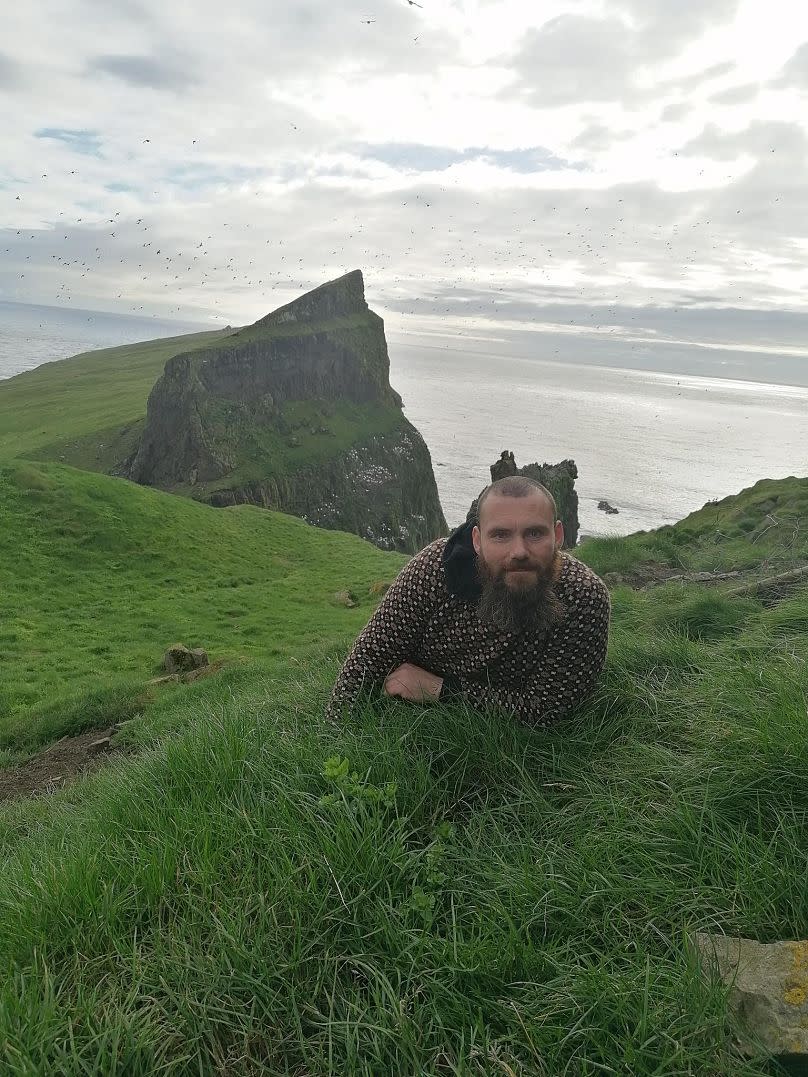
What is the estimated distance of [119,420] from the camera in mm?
106500

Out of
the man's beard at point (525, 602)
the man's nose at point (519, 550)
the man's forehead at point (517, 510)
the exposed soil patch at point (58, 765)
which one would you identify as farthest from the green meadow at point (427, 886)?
the exposed soil patch at point (58, 765)

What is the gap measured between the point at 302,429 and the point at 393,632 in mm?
112405

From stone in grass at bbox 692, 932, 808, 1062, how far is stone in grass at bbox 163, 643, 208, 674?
15.1 metres

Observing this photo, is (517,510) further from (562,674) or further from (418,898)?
(418,898)

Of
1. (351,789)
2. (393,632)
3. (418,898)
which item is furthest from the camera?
(393,632)

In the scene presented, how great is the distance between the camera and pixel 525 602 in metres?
4.00

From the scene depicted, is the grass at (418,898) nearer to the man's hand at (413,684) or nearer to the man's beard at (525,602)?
the man's hand at (413,684)

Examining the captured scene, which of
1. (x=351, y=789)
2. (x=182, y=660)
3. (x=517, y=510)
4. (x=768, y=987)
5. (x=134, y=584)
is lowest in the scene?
(x=134, y=584)

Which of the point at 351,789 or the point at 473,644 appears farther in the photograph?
the point at 473,644

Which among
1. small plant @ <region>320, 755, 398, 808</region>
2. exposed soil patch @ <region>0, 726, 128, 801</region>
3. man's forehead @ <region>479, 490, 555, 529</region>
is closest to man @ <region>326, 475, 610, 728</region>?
man's forehead @ <region>479, 490, 555, 529</region>

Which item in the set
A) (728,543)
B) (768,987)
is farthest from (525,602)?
(728,543)

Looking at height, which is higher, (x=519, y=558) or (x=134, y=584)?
(x=519, y=558)

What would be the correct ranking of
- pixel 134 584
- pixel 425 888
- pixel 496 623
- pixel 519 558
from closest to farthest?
pixel 425 888
pixel 519 558
pixel 496 623
pixel 134 584

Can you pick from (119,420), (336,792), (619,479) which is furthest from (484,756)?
(619,479)
